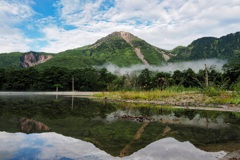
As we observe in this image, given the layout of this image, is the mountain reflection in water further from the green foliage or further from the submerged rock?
the green foliage

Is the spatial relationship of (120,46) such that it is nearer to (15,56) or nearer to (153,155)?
(15,56)

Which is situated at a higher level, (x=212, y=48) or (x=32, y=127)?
(x=212, y=48)

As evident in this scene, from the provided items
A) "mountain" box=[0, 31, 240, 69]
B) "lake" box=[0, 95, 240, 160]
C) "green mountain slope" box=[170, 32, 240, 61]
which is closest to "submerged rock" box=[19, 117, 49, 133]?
"lake" box=[0, 95, 240, 160]

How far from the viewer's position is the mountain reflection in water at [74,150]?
Answer: 16.5 feet

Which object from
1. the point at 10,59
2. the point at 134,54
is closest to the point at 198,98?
the point at 134,54

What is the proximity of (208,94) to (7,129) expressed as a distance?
17.4m

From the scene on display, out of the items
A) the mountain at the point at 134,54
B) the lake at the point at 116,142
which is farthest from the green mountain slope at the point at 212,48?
the lake at the point at 116,142

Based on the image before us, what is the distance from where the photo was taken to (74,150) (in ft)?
18.0

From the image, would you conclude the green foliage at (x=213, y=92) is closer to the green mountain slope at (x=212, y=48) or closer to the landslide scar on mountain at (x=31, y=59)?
the green mountain slope at (x=212, y=48)

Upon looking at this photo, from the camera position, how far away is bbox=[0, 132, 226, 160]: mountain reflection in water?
5039 mm

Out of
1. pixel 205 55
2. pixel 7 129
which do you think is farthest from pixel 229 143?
pixel 205 55

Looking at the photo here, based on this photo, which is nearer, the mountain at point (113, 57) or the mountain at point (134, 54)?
the mountain at point (113, 57)

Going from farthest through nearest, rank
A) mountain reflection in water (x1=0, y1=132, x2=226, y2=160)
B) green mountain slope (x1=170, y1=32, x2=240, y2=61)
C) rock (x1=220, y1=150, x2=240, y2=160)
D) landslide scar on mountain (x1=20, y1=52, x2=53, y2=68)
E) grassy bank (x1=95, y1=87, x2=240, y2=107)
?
landslide scar on mountain (x1=20, y1=52, x2=53, y2=68) → green mountain slope (x1=170, y1=32, x2=240, y2=61) → grassy bank (x1=95, y1=87, x2=240, y2=107) → mountain reflection in water (x1=0, y1=132, x2=226, y2=160) → rock (x1=220, y1=150, x2=240, y2=160)

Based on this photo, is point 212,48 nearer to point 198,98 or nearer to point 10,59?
point 10,59
